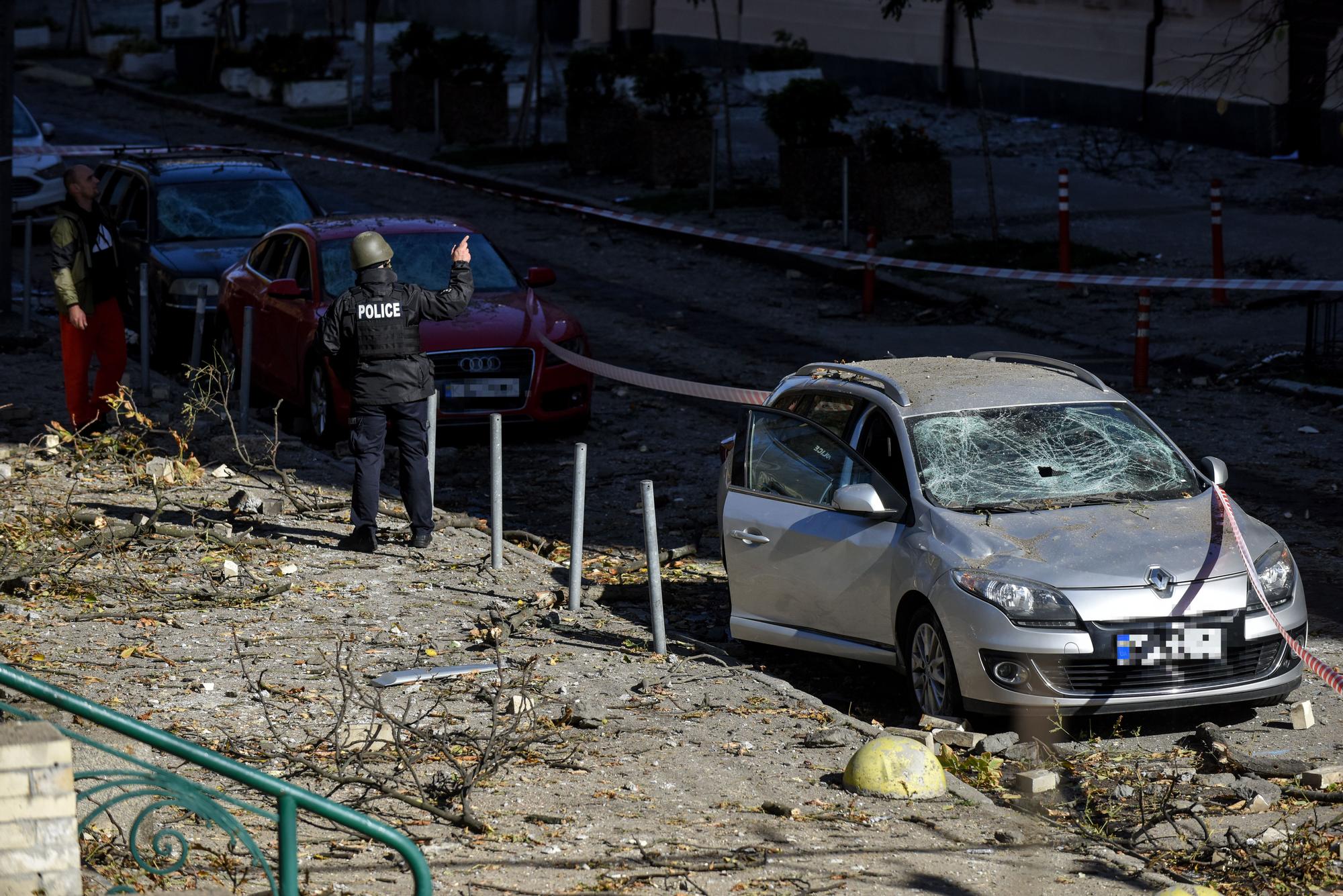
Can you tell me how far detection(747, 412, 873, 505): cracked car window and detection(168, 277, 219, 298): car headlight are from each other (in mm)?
7849

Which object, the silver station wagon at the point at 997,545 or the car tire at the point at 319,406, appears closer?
the silver station wagon at the point at 997,545

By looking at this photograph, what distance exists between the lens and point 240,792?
6.37 m

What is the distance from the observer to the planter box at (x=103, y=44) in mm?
43781

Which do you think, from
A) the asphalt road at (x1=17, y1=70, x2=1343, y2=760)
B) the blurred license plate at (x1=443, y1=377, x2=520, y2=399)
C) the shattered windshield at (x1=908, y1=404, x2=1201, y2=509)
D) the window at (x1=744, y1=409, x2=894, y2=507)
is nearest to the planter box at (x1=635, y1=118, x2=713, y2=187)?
the asphalt road at (x1=17, y1=70, x2=1343, y2=760)

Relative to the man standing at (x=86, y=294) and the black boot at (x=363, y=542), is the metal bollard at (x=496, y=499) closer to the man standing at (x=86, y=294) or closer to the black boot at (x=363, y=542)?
the black boot at (x=363, y=542)

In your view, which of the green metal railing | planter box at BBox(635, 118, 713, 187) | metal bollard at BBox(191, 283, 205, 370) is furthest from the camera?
planter box at BBox(635, 118, 713, 187)

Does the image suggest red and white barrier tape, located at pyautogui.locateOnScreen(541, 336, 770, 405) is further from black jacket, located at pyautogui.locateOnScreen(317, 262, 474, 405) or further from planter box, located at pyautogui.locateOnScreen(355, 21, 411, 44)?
planter box, located at pyautogui.locateOnScreen(355, 21, 411, 44)

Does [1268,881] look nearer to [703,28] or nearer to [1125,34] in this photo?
[1125,34]

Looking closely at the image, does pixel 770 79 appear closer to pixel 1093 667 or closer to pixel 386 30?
pixel 386 30

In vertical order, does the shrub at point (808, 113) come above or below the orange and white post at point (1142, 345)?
above

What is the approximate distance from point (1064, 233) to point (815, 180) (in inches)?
178

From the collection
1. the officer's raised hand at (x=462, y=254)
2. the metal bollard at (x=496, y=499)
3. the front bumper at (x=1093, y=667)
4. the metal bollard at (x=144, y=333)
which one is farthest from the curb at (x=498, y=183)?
the front bumper at (x=1093, y=667)

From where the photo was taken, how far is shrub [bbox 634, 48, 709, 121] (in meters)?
24.7

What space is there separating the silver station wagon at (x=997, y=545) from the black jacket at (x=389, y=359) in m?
1.79
